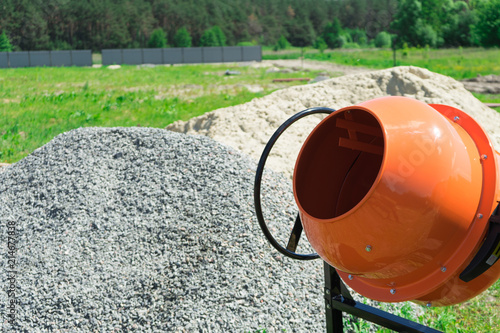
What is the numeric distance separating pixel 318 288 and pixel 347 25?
288 feet

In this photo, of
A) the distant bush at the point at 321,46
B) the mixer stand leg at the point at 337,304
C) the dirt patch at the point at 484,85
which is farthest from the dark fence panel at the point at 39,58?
the mixer stand leg at the point at 337,304

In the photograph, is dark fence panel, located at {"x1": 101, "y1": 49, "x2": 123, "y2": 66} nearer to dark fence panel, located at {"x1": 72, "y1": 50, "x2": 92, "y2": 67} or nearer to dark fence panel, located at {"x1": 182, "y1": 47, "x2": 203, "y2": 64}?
dark fence panel, located at {"x1": 72, "y1": 50, "x2": 92, "y2": 67}

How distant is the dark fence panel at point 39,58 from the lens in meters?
34.5

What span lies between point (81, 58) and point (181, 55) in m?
9.11

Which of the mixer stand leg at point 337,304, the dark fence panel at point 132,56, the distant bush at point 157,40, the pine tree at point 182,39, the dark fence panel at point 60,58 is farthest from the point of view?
the pine tree at point 182,39

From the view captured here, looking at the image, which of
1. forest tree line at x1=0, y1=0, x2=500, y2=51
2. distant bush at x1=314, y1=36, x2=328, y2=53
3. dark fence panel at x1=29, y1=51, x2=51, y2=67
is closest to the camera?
dark fence panel at x1=29, y1=51, x2=51, y2=67

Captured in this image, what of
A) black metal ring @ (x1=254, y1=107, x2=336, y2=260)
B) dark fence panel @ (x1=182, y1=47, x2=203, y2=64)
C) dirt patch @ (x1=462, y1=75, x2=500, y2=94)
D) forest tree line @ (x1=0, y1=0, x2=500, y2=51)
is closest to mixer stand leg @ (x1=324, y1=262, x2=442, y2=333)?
black metal ring @ (x1=254, y1=107, x2=336, y2=260)

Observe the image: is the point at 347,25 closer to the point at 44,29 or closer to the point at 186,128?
the point at 44,29

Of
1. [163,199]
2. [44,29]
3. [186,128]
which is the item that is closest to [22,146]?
[186,128]

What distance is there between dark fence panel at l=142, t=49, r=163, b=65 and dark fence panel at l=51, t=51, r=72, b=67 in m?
6.55

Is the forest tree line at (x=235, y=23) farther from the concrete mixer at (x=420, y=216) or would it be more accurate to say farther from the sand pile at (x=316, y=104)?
the concrete mixer at (x=420, y=216)

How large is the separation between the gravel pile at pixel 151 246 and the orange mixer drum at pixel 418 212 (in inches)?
56.0

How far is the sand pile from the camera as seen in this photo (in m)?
6.91

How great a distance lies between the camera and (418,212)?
178cm
